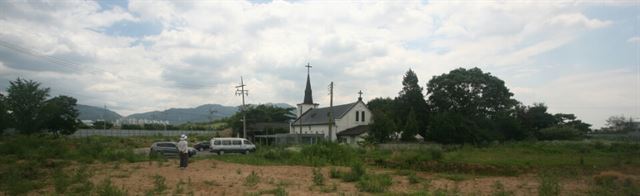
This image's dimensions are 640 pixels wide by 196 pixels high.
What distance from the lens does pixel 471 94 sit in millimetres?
49500

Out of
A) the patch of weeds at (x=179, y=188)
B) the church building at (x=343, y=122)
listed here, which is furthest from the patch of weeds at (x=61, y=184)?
the church building at (x=343, y=122)

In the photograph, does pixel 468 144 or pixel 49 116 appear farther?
pixel 49 116

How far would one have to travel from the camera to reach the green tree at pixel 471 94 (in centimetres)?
4922

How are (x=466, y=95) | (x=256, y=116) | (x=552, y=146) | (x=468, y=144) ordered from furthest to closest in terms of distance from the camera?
(x=256, y=116)
(x=466, y=95)
(x=468, y=144)
(x=552, y=146)

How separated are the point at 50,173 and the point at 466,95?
41.8 metres

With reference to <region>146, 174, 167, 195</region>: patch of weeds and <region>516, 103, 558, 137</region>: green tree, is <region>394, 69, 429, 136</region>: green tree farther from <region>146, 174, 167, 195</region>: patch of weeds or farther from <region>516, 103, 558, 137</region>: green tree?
<region>146, 174, 167, 195</region>: patch of weeds

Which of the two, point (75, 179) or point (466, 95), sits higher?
point (466, 95)

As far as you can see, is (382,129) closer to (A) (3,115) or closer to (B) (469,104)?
(B) (469,104)

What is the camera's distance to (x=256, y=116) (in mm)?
78625

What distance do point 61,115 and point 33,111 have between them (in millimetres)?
2882

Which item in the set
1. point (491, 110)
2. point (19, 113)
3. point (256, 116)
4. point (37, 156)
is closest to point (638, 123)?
point (491, 110)

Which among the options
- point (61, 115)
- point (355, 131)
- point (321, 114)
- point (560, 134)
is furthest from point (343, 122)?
point (61, 115)

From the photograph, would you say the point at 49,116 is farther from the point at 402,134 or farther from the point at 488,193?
the point at 488,193

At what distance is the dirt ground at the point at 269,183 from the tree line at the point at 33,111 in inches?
1512
